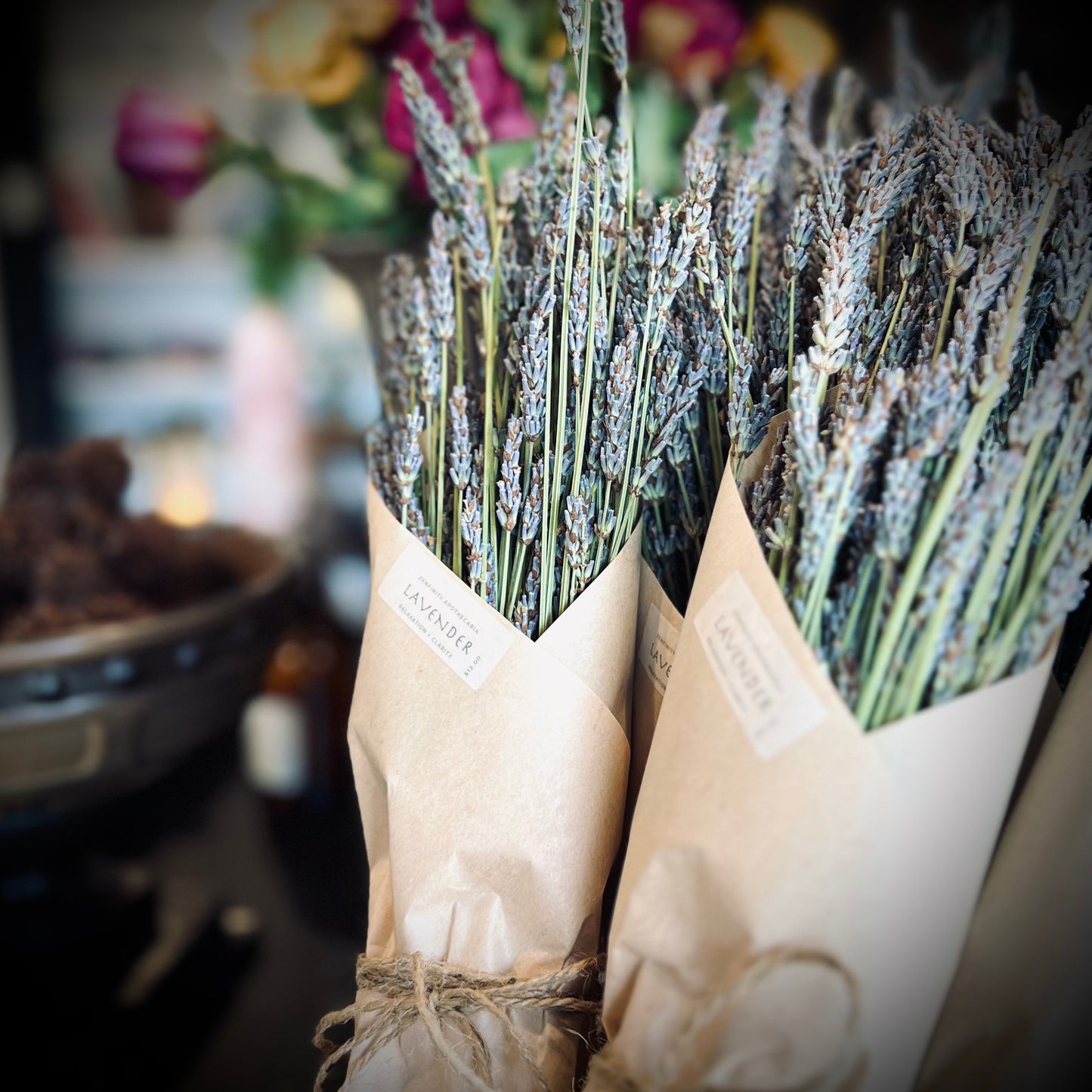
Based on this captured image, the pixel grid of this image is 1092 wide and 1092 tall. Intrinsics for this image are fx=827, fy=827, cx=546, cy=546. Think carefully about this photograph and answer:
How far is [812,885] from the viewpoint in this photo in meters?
0.40

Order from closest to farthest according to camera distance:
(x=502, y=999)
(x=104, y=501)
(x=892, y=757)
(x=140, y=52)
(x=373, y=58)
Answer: (x=892, y=757)
(x=502, y=999)
(x=373, y=58)
(x=104, y=501)
(x=140, y=52)

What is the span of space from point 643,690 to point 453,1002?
24 cm

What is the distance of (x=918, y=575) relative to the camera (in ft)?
1.31

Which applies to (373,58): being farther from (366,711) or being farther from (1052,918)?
(1052,918)

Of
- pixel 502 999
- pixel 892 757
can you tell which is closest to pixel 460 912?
pixel 502 999

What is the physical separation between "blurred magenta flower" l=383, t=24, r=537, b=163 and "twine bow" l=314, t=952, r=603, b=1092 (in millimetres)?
638

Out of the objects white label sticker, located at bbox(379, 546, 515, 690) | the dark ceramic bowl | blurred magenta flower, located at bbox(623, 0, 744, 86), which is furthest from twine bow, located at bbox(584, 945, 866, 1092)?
blurred magenta flower, located at bbox(623, 0, 744, 86)

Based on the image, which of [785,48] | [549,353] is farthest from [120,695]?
[785,48]

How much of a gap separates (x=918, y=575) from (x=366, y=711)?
36 centimetres

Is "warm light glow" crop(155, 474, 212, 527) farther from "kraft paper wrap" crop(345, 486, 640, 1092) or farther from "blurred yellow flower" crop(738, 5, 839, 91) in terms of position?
"blurred yellow flower" crop(738, 5, 839, 91)

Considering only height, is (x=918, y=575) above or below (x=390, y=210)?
below

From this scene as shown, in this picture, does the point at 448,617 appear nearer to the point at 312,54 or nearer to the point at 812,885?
Answer: the point at 812,885

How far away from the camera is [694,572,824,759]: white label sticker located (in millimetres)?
405

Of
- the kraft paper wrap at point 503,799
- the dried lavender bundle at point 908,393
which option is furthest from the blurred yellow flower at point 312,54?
the kraft paper wrap at point 503,799
